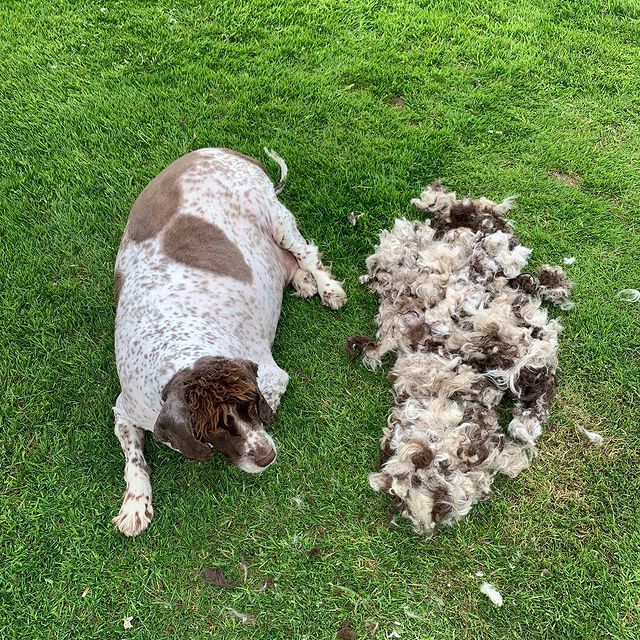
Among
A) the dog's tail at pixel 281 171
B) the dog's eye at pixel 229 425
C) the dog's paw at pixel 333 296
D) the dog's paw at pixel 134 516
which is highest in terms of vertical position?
the dog's tail at pixel 281 171

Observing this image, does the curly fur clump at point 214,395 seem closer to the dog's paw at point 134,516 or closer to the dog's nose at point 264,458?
the dog's nose at point 264,458

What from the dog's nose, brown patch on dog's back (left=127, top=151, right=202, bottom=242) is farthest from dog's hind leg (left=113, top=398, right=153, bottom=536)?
brown patch on dog's back (left=127, top=151, right=202, bottom=242)

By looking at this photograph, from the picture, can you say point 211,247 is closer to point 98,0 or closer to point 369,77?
point 369,77

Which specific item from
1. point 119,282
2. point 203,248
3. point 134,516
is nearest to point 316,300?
point 203,248

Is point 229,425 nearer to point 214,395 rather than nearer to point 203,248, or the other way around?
point 214,395

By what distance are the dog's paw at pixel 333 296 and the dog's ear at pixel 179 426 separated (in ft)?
5.00

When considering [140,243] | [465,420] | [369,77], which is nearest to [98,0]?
[369,77]


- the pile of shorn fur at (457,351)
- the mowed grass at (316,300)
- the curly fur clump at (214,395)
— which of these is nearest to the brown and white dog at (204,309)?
the curly fur clump at (214,395)

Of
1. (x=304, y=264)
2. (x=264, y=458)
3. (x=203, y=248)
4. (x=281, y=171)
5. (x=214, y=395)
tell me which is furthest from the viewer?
(x=281, y=171)

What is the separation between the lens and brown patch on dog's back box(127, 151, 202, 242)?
3369mm

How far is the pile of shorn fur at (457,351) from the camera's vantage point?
3131 mm

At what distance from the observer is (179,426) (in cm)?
249

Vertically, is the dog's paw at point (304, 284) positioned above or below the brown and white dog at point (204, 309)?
below

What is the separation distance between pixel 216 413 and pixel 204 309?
2.76 feet
